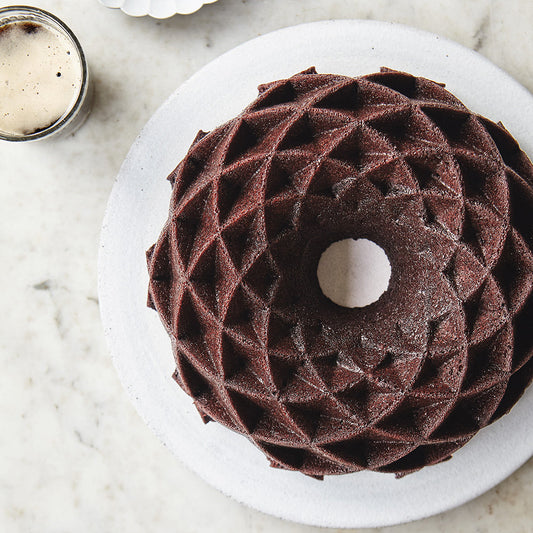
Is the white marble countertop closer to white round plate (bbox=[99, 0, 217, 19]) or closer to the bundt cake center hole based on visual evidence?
white round plate (bbox=[99, 0, 217, 19])

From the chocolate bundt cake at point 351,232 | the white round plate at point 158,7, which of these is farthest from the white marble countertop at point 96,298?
the chocolate bundt cake at point 351,232

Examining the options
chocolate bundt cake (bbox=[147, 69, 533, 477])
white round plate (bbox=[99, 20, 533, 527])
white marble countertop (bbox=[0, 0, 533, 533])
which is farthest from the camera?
white marble countertop (bbox=[0, 0, 533, 533])

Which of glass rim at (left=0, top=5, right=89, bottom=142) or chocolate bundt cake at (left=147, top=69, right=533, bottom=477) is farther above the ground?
chocolate bundt cake at (left=147, top=69, right=533, bottom=477)

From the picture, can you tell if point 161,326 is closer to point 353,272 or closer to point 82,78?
point 353,272

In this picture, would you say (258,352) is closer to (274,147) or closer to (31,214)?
(274,147)

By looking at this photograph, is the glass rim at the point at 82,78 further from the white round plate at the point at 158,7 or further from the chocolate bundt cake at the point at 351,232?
the chocolate bundt cake at the point at 351,232

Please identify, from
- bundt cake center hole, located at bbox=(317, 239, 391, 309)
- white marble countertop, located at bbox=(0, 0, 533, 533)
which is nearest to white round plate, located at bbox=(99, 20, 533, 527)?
white marble countertop, located at bbox=(0, 0, 533, 533)
